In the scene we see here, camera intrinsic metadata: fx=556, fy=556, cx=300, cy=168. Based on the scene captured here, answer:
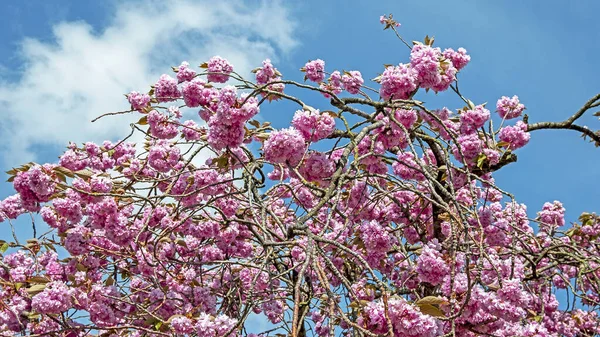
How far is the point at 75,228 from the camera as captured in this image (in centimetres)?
457

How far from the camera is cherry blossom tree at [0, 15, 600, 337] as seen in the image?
10.3 ft

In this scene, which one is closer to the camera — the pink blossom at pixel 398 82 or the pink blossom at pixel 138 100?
the pink blossom at pixel 398 82

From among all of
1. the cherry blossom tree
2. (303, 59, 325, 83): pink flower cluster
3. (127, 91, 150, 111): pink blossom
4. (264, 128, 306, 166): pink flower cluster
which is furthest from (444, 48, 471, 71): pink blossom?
(127, 91, 150, 111): pink blossom

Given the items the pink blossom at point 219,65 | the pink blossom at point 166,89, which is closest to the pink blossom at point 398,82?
the pink blossom at point 219,65

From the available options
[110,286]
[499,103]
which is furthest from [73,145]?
[499,103]

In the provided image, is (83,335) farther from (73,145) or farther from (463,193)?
(463,193)

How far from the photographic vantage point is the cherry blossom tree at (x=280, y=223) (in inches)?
123

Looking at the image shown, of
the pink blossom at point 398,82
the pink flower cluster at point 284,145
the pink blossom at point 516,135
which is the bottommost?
the pink flower cluster at point 284,145

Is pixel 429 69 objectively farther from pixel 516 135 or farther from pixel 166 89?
pixel 166 89

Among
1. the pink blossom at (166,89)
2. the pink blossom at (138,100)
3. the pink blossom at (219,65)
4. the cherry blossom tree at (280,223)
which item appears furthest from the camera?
the pink blossom at (138,100)

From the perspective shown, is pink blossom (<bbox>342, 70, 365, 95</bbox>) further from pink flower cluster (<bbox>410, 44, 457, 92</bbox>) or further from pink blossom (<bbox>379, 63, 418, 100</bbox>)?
pink blossom (<bbox>379, 63, 418, 100</bbox>)

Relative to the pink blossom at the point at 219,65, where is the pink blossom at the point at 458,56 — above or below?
above

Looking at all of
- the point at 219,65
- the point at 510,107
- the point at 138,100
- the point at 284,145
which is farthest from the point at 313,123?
the point at 510,107

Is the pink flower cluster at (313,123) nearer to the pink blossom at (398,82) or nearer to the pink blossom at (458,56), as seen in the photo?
the pink blossom at (398,82)
